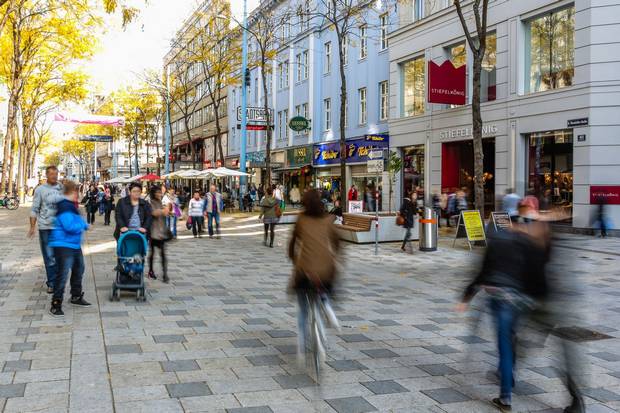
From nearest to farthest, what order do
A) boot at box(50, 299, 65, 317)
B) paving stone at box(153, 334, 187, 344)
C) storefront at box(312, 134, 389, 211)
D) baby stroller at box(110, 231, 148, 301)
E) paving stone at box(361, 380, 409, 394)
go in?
paving stone at box(361, 380, 409, 394) < paving stone at box(153, 334, 187, 344) < boot at box(50, 299, 65, 317) < baby stroller at box(110, 231, 148, 301) < storefront at box(312, 134, 389, 211)

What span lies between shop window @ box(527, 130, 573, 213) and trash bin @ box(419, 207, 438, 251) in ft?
15.4

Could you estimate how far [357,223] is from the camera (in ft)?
60.8

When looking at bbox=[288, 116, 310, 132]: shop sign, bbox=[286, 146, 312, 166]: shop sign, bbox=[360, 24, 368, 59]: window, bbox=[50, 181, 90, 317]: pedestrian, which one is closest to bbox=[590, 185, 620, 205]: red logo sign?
bbox=[50, 181, 90, 317]: pedestrian

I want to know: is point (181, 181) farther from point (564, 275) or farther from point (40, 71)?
point (564, 275)

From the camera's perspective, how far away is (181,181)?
7694 cm

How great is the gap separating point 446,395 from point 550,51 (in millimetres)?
17890

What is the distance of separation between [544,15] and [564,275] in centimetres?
1814

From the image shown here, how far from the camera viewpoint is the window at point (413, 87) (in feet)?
88.6

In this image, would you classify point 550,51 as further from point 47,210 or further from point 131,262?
point 47,210

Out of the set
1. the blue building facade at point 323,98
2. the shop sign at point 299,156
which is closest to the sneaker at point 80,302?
the blue building facade at point 323,98

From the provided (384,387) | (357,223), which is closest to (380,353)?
(384,387)

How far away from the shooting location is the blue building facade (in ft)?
104

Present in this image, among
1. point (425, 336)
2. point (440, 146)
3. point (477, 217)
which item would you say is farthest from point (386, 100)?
point (425, 336)

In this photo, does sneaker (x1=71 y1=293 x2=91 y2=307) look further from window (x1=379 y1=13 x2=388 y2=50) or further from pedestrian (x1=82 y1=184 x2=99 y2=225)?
window (x1=379 y1=13 x2=388 y2=50)
